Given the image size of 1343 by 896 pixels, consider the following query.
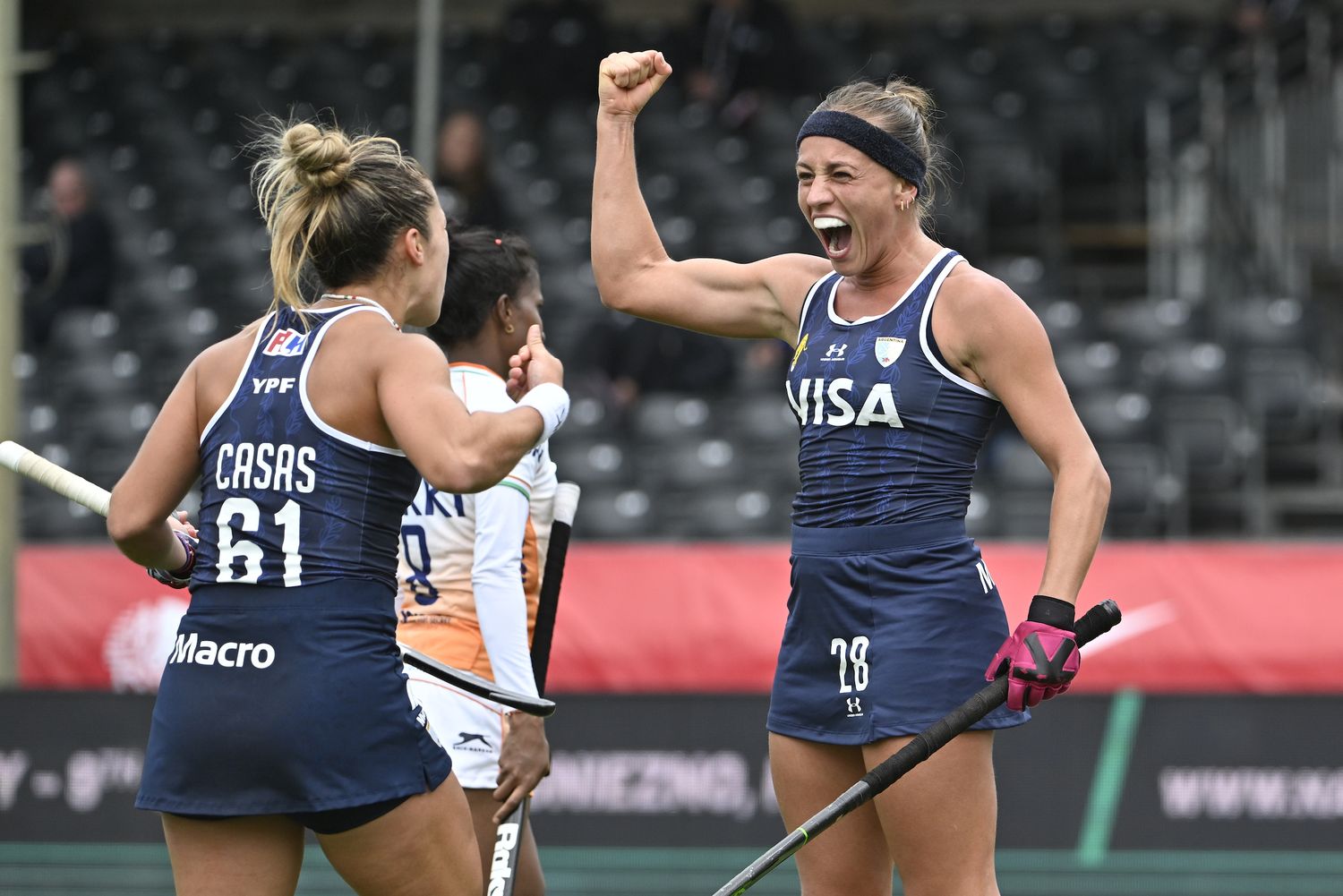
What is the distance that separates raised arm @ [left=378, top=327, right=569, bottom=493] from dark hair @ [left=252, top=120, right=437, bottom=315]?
0.26m

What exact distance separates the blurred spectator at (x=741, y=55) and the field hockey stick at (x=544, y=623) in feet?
29.1

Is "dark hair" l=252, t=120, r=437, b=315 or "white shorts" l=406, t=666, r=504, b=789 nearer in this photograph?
"dark hair" l=252, t=120, r=437, b=315

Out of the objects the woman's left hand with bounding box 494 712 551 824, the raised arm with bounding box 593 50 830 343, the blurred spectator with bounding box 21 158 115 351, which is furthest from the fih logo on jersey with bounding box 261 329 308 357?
the blurred spectator with bounding box 21 158 115 351

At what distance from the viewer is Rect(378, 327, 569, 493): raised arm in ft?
9.59

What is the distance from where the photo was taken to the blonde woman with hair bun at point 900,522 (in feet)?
11.3

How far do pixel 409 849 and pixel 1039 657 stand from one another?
1.25 m

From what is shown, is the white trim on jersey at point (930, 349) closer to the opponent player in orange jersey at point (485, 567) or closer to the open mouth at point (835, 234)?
the open mouth at point (835, 234)

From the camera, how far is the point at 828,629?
356 centimetres

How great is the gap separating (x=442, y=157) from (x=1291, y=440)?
18.2ft

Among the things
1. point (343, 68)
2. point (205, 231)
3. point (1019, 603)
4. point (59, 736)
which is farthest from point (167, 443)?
point (343, 68)

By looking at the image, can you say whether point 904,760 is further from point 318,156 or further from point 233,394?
point 318,156

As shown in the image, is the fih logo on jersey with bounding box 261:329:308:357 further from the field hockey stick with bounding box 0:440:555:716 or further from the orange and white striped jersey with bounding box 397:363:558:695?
the orange and white striped jersey with bounding box 397:363:558:695

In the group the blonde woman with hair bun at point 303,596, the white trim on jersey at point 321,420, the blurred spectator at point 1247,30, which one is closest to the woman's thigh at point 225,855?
the blonde woman with hair bun at point 303,596

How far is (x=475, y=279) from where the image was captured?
13.7 ft
